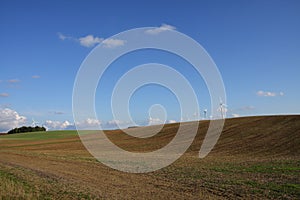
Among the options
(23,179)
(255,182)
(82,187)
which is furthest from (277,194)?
(23,179)

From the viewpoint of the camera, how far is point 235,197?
10914mm

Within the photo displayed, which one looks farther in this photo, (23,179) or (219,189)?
(23,179)

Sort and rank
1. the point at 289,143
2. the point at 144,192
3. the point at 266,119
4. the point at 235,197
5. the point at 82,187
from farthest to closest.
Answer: the point at 266,119, the point at 289,143, the point at 82,187, the point at 144,192, the point at 235,197

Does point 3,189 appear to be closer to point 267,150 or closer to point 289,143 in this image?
point 267,150

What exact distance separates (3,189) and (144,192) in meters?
5.76

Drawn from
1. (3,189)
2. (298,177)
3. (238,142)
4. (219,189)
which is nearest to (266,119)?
(238,142)

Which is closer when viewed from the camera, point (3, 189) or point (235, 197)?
point (235, 197)

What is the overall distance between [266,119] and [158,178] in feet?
139

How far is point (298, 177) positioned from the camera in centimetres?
1452

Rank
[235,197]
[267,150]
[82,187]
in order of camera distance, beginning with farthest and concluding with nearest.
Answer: [267,150], [82,187], [235,197]

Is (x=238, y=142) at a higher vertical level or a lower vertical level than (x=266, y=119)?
lower

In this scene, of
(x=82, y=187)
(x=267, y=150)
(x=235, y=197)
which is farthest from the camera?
(x=267, y=150)

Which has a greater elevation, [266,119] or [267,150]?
[266,119]

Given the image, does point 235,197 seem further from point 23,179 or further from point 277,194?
point 23,179
